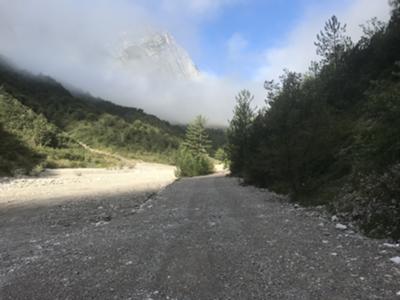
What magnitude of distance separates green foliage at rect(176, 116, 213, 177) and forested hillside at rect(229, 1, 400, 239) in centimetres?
1892

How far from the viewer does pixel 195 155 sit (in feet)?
197

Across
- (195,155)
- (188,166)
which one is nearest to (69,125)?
(195,155)

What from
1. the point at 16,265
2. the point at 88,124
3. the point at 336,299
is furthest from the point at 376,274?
the point at 88,124

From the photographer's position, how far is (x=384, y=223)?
8.06m

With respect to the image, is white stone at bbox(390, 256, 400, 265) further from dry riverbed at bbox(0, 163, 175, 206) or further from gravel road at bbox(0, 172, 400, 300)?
dry riverbed at bbox(0, 163, 175, 206)

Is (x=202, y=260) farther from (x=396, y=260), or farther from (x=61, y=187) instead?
(x=61, y=187)

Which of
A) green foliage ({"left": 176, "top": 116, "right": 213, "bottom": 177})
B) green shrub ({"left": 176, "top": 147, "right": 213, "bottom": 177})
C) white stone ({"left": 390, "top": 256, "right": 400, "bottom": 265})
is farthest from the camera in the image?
green foliage ({"left": 176, "top": 116, "right": 213, "bottom": 177})

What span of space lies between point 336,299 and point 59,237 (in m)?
7.40

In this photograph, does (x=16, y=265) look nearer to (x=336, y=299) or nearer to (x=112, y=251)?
(x=112, y=251)

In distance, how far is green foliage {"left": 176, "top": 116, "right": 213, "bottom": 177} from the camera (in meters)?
50.4

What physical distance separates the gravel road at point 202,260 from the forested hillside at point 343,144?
1032mm

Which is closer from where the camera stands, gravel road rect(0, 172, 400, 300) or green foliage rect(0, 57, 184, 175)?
gravel road rect(0, 172, 400, 300)

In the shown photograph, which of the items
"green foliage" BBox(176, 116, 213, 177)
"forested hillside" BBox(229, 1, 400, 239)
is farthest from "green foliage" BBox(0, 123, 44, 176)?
"forested hillside" BBox(229, 1, 400, 239)

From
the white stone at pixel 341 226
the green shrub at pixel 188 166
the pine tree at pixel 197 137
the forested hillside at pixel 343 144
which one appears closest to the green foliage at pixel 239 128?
the forested hillside at pixel 343 144
